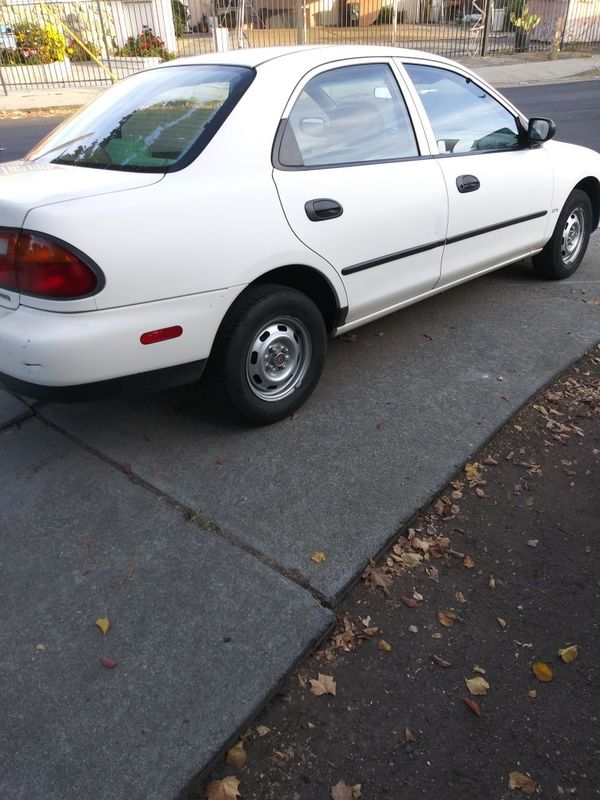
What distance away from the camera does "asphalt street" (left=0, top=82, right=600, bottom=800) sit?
2.13 m

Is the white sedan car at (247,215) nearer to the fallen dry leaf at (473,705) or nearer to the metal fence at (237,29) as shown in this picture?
the fallen dry leaf at (473,705)

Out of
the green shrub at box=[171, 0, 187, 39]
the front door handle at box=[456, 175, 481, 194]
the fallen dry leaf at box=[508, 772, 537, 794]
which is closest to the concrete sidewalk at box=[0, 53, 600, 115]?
the green shrub at box=[171, 0, 187, 39]

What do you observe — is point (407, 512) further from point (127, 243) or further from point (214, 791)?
point (127, 243)

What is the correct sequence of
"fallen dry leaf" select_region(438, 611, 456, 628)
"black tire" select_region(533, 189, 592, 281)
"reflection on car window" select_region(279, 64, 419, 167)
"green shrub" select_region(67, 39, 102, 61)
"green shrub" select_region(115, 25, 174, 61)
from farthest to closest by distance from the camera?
"green shrub" select_region(67, 39, 102, 61), "green shrub" select_region(115, 25, 174, 61), "black tire" select_region(533, 189, 592, 281), "reflection on car window" select_region(279, 64, 419, 167), "fallen dry leaf" select_region(438, 611, 456, 628)

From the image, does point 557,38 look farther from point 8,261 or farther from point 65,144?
point 8,261

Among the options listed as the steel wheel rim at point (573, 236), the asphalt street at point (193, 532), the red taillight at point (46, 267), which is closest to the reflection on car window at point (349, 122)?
the red taillight at point (46, 267)

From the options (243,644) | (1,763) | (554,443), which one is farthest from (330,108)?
(1,763)

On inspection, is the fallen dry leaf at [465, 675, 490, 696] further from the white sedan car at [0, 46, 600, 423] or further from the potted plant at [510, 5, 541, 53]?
the potted plant at [510, 5, 541, 53]

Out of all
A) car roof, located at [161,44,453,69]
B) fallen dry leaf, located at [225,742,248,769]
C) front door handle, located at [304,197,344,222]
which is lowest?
fallen dry leaf, located at [225,742,248,769]

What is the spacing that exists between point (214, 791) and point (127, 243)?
6.47 feet

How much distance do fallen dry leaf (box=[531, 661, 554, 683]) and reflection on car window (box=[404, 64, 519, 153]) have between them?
2992 millimetres

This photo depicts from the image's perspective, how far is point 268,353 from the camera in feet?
11.4

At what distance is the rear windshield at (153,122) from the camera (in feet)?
10.3

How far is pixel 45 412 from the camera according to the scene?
12.4ft
